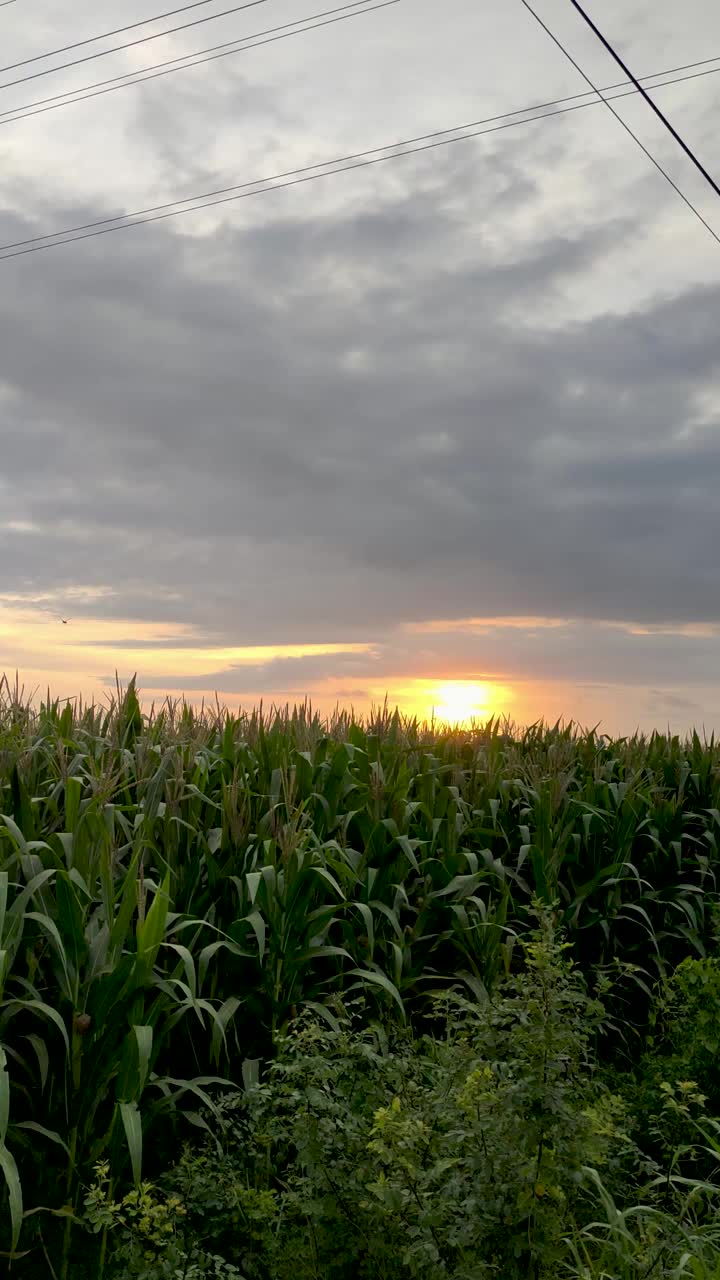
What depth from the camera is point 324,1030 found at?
15.7ft

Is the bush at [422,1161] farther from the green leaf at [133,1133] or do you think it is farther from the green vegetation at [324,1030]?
the green leaf at [133,1133]

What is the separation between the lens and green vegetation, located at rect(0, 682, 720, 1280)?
3.25 meters

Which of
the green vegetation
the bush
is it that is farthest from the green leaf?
the bush

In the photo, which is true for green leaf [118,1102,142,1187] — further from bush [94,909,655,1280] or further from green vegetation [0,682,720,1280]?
bush [94,909,655,1280]

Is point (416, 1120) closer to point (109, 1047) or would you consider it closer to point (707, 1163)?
point (109, 1047)

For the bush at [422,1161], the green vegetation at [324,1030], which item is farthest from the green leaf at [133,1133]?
the bush at [422,1161]

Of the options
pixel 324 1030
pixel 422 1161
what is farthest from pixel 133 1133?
pixel 324 1030

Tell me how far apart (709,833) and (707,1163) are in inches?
144

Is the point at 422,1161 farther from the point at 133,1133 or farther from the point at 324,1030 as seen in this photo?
the point at 324,1030

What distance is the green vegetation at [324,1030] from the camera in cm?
325

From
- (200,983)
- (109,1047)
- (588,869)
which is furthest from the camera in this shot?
(588,869)

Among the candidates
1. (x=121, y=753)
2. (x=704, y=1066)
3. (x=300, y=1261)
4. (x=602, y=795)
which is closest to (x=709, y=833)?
(x=602, y=795)

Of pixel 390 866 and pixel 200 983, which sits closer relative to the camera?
pixel 200 983

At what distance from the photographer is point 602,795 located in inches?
317
